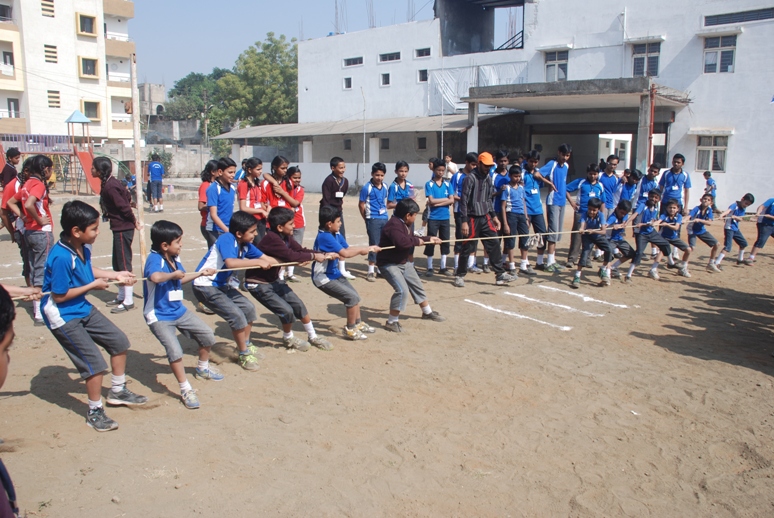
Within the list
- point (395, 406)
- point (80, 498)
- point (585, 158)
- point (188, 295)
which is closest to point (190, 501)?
point (80, 498)

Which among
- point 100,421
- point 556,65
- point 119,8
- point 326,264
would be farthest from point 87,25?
point 100,421

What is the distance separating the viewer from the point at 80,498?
388 centimetres

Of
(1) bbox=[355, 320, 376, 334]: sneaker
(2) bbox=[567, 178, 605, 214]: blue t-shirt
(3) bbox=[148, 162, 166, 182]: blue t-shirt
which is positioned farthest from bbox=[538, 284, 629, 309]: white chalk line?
(3) bbox=[148, 162, 166, 182]: blue t-shirt

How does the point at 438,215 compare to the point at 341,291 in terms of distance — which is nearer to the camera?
the point at 341,291

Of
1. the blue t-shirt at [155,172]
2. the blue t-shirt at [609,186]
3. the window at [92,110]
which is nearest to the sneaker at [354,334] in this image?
the blue t-shirt at [609,186]

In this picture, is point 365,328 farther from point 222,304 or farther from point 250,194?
point 250,194

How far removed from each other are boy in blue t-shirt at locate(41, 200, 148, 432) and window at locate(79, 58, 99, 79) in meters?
43.3

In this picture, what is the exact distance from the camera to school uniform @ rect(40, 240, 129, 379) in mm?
4613

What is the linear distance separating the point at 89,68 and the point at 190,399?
147ft

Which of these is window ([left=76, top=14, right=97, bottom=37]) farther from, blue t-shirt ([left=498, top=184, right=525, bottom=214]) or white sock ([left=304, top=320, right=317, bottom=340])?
white sock ([left=304, top=320, right=317, bottom=340])

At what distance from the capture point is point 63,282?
15.1 ft

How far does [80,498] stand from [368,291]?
611cm

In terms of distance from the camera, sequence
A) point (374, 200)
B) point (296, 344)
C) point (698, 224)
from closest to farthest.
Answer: point (296, 344), point (374, 200), point (698, 224)

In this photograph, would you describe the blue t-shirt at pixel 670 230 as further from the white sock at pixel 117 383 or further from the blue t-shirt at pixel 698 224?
the white sock at pixel 117 383
